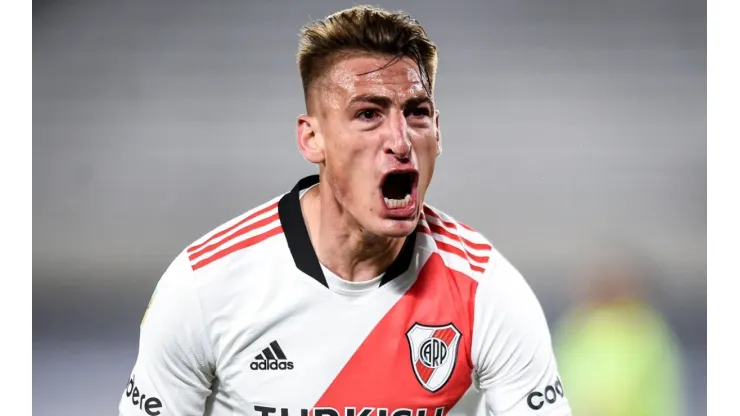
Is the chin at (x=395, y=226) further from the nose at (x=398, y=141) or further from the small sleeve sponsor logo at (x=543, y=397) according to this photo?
the small sleeve sponsor logo at (x=543, y=397)

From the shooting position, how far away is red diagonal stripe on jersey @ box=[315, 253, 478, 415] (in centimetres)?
200

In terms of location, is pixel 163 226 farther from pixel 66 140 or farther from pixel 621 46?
pixel 621 46

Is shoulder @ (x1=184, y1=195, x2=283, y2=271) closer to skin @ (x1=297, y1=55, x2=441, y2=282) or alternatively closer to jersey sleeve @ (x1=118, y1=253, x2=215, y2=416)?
jersey sleeve @ (x1=118, y1=253, x2=215, y2=416)

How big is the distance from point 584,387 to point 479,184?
725 mm

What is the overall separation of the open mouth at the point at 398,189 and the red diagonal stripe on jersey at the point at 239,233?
0.29m

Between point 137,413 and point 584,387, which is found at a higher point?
point 137,413

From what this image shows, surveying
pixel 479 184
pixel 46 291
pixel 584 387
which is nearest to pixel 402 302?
pixel 479 184

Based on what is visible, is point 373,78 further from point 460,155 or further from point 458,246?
point 460,155

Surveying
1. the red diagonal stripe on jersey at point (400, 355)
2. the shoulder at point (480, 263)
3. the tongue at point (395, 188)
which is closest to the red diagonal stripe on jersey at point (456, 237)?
the shoulder at point (480, 263)

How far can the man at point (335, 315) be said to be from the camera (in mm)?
1945

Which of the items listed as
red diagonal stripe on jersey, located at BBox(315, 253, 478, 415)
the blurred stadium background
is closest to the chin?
red diagonal stripe on jersey, located at BBox(315, 253, 478, 415)

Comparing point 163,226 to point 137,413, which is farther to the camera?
point 163,226

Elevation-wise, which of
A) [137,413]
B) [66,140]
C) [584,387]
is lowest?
[584,387]
